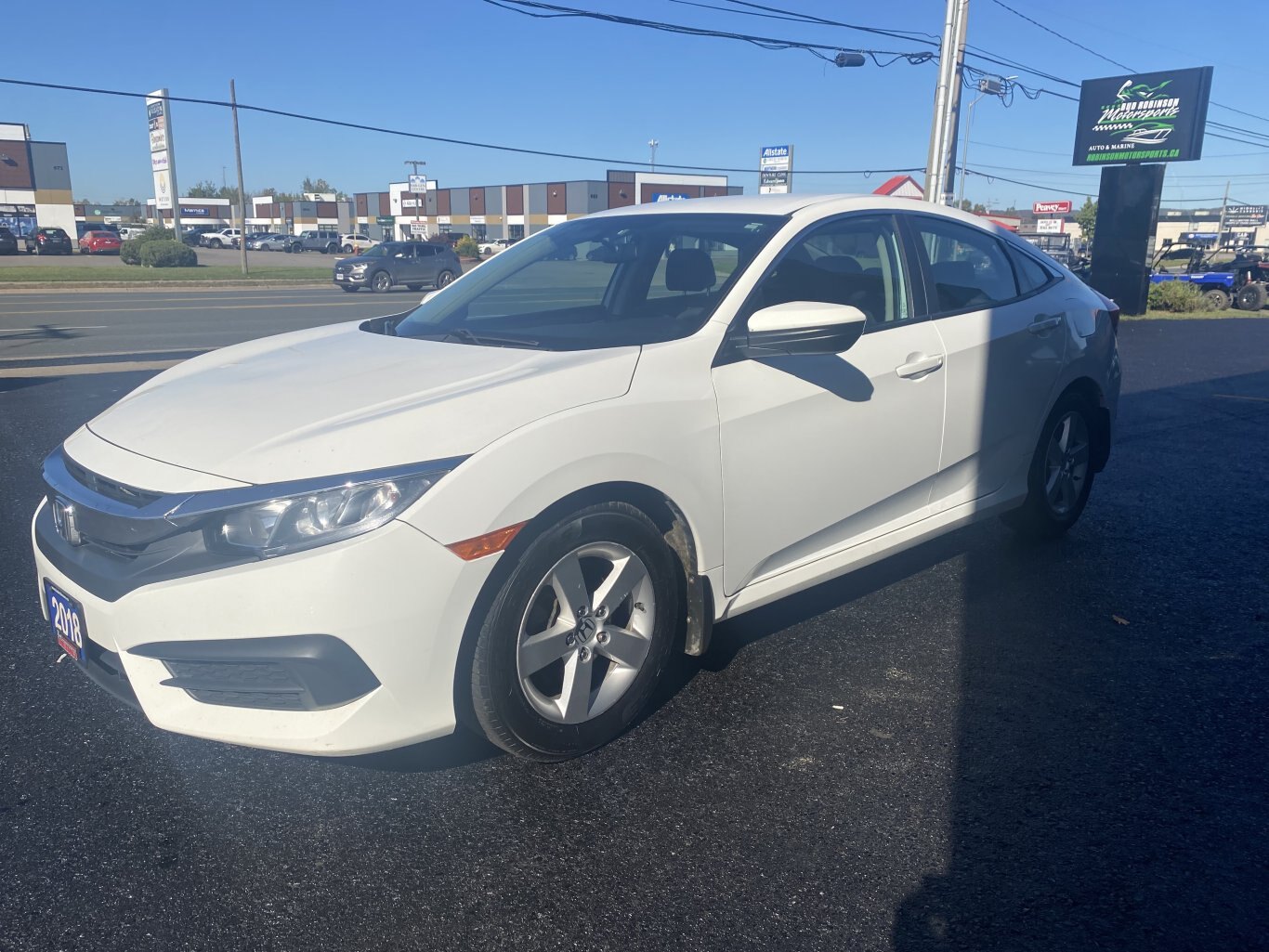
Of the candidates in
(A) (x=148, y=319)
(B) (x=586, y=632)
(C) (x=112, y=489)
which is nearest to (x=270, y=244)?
(A) (x=148, y=319)

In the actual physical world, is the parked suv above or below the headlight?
below

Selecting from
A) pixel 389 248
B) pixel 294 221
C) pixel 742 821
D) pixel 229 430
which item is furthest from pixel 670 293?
pixel 294 221

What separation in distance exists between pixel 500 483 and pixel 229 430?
815 millimetres

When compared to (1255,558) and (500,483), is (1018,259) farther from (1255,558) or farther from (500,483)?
(500,483)

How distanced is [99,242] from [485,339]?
62.4m

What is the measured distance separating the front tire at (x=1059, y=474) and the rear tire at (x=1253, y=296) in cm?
2354

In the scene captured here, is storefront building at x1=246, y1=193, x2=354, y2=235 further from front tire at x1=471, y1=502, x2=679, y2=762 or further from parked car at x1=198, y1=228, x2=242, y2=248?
front tire at x1=471, y1=502, x2=679, y2=762

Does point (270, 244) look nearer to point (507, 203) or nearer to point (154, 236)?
point (507, 203)

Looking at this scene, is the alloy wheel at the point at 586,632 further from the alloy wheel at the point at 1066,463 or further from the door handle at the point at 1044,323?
the alloy wheel at the point at 1066,463

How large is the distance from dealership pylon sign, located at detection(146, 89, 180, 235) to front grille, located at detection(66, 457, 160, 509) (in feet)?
158

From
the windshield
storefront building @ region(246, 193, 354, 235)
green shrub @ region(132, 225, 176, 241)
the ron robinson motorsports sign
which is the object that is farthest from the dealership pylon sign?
storefront building @ region(246, 193, 354, 235)

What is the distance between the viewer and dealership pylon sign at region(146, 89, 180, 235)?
1810 inches

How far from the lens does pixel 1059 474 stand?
5.16 metres

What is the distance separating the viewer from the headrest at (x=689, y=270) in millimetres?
3812
